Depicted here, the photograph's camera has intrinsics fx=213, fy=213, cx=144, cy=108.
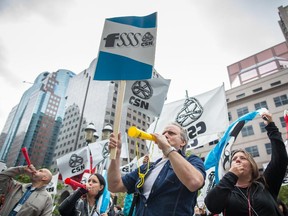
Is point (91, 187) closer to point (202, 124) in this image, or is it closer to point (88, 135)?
point (202, 124)

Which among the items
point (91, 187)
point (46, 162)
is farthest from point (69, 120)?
point (91, 187)

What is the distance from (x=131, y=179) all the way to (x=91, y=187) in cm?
132

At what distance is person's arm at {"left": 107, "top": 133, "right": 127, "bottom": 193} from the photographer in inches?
85.0

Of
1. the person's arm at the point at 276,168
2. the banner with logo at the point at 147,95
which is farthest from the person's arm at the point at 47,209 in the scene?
the person's arm at the point at 276,168

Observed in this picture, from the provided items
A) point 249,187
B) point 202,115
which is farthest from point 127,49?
point 202,115

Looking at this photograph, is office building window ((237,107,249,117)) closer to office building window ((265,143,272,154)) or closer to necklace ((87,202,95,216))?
office building window ((265,143,272,154))

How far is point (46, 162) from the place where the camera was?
122 meters

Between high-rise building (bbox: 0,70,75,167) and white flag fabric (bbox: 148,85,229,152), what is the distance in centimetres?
12391

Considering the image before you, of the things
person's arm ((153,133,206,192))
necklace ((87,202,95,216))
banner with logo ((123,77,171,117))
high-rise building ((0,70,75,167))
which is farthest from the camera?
high-rise building ((0,70,75,167))

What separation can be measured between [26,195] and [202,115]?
202 inches

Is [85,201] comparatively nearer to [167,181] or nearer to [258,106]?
[167,181]

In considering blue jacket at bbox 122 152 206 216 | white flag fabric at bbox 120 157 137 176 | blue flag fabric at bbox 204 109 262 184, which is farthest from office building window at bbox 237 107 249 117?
blue jacket at bbox 122 152 206 216

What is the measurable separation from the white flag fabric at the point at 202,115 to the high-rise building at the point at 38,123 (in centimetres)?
12391

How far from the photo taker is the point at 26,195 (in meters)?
3.82
